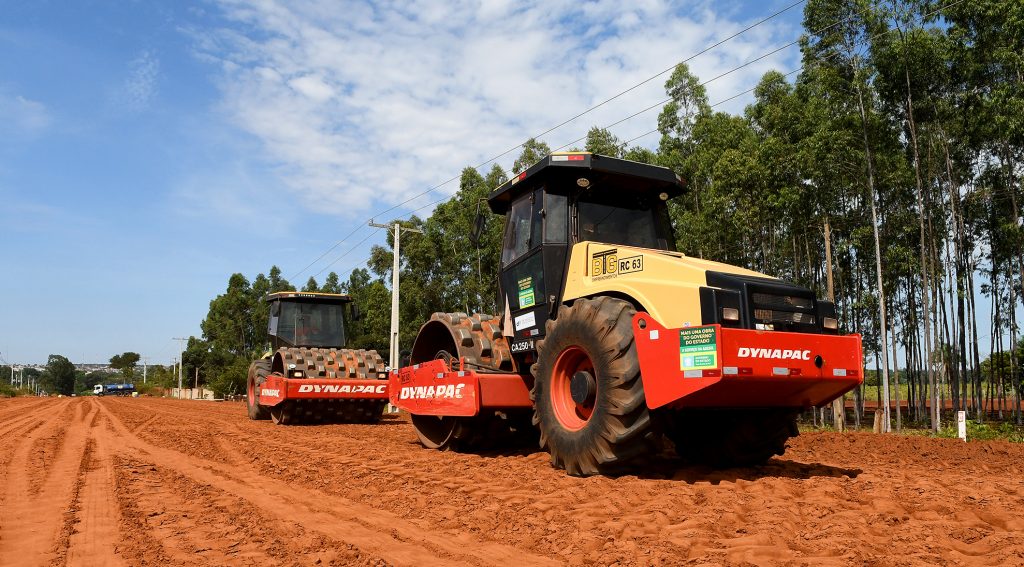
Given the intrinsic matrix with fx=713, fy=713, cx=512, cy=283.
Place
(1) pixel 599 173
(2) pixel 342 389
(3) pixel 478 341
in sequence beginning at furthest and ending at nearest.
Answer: (2) pixel 342 389 → (3) pixel 478 341 → (1) pixel 599 173

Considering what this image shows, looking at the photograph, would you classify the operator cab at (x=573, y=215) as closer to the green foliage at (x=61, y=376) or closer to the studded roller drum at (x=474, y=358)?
the studded roller drum at (x=474, y=358)

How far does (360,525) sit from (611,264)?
3313 millimetres

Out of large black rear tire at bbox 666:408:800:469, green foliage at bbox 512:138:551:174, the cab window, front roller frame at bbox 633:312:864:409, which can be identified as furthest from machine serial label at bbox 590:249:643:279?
green foliage at bbox 512:138:551:174

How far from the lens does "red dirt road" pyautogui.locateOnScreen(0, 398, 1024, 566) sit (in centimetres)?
391

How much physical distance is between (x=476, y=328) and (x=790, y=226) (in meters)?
18.9

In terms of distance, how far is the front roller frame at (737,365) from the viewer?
5352mm

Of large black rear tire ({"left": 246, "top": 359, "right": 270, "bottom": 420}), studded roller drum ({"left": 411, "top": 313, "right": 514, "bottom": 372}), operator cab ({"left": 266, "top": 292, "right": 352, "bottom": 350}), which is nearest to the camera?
studded roller drum ({"left": 411, "top": 313, "right": 514, "bottom": 372})

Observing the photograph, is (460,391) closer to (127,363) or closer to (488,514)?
(488,514)

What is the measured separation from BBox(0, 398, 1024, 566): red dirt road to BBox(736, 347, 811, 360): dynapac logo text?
983 millimetres

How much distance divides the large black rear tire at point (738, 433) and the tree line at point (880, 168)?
30.5 ft

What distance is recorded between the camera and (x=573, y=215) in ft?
24.6

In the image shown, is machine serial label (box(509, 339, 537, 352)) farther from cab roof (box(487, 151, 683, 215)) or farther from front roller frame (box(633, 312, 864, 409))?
front roller frame (box(633, 312, 864, 409))

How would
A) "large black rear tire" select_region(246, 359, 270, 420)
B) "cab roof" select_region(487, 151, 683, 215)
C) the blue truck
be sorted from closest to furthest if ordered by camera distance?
"cab roof" select_region(487, 151, 683, 215), "large black rear tire" select_region(246, 359, 270, 420), the blue truck

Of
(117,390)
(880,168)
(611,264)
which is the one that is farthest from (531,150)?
(117,390)
